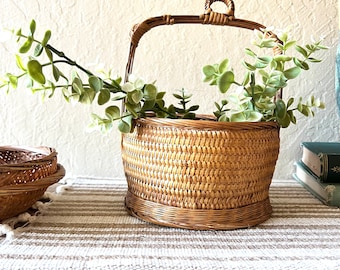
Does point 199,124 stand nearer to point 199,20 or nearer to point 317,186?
point 199,20

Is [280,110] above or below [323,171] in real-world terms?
above

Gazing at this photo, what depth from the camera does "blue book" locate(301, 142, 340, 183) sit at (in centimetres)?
77

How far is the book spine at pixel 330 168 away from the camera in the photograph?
0.77m

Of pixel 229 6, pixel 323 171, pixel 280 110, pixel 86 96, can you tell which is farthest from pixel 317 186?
pixel 86 96

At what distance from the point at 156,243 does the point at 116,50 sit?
51 centimetres

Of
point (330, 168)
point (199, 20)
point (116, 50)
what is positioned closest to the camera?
point (199, 20)

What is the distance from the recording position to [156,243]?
552 mm

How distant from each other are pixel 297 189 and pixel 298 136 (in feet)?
0.49

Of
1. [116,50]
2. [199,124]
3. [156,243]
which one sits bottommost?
[156,243]

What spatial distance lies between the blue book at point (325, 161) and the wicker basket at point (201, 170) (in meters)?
0.18

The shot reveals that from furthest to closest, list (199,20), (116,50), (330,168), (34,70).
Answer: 1. (116,50)
2. (330,168)
3. (199,20)
4. (34,70)

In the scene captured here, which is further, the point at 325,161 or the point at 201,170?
the point at 325,161

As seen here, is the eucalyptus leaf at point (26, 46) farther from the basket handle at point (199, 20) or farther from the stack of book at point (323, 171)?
the stack of book at point (323, 171)

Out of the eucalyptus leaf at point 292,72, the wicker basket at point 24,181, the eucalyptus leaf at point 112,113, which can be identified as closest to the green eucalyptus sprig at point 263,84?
the eucalyptus leaf at point 292,72
